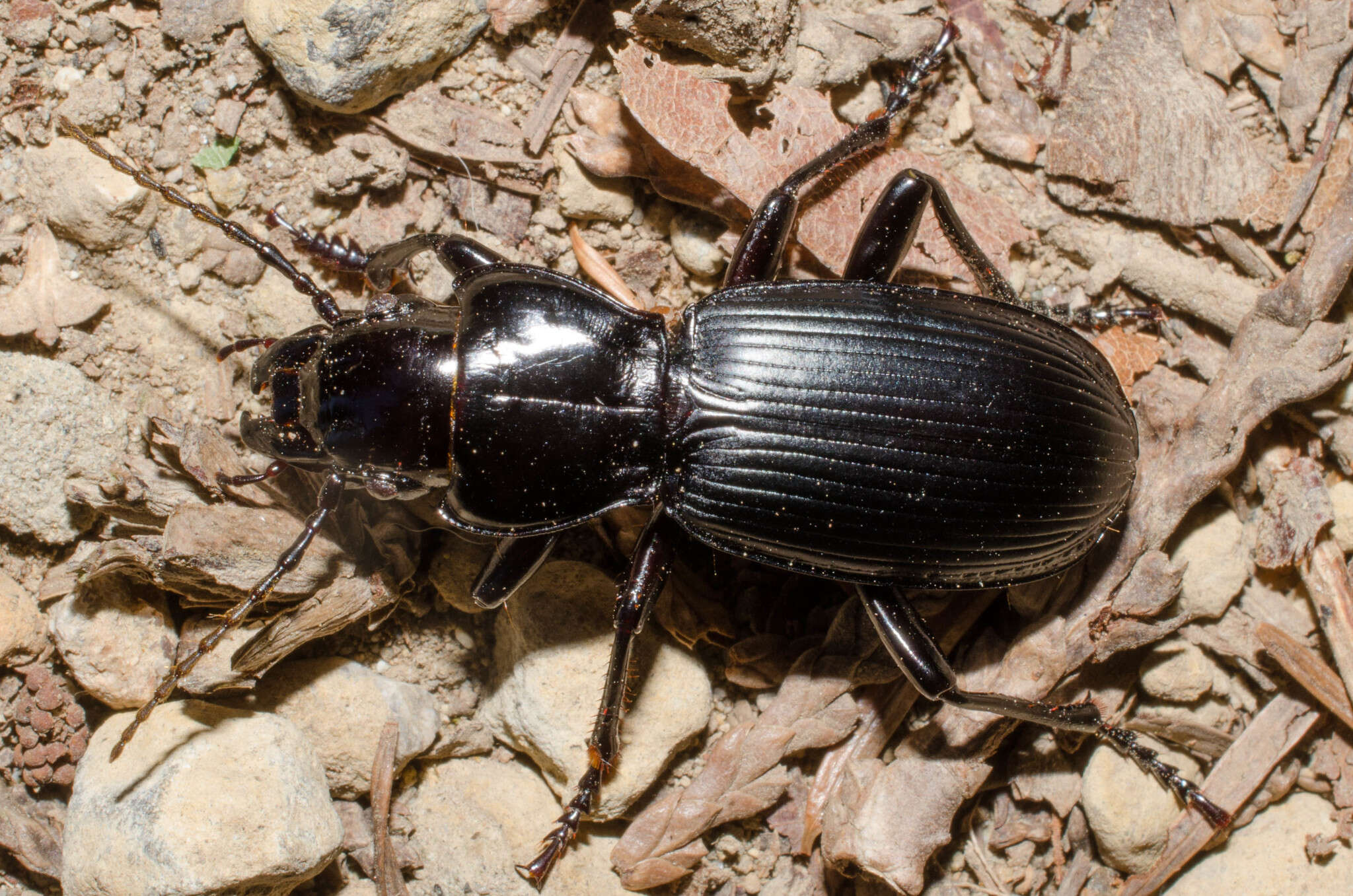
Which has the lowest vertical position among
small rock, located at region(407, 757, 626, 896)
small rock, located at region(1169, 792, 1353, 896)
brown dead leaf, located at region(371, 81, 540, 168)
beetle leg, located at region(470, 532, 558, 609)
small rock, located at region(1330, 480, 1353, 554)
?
small rock, located at region(407, 757, 626, 896)

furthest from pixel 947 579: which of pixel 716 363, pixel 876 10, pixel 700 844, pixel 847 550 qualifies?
pixel 876 10

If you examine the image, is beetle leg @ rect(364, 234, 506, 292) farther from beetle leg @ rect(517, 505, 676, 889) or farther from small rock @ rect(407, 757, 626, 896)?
small rock @ rect(407, 757, 626, 896)

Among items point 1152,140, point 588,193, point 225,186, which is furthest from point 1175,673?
point 225,186

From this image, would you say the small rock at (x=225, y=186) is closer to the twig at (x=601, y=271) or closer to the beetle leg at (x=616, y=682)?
the twig at (x=601, y=271)

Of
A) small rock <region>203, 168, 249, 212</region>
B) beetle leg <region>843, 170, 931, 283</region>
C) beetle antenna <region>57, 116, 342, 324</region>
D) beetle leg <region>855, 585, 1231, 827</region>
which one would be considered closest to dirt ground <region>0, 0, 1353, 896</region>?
small rock <region>203, 168, 249, 212</region>

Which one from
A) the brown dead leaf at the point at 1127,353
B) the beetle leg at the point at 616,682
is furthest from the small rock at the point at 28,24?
the brown dead leaf at the point at 1127,353

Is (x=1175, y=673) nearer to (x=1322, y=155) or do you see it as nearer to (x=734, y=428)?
(x=734, y=428)

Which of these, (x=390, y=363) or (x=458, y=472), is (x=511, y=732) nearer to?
(x=458, y=472)
